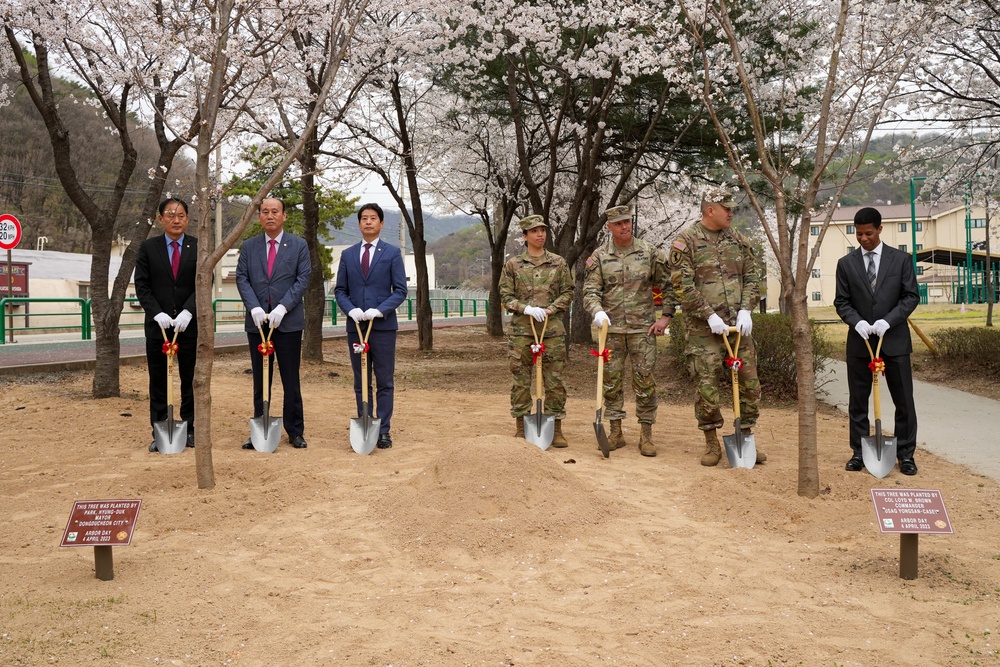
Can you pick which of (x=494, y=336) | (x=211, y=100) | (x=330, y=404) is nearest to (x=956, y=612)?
(x=211, y=100)

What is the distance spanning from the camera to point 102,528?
3869 mm

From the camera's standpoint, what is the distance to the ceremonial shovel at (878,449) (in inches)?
235

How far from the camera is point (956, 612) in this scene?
11.8 ft

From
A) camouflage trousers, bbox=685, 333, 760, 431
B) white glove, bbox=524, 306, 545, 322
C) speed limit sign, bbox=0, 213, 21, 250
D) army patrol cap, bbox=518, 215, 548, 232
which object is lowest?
camouflage trousers, bbox=685, 333, 760, 431

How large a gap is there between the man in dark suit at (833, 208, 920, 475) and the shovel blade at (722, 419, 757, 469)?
2.18 ft

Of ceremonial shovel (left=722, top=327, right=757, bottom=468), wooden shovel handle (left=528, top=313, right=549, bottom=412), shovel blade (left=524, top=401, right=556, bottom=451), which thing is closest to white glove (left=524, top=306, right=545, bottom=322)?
wooden shovel handle (left=528, top=313, right=549, bottom=412)

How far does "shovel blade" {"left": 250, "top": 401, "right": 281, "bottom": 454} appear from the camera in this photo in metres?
6.75

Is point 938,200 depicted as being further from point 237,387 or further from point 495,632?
point 495,632

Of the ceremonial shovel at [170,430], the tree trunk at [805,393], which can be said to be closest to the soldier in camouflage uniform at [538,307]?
the tree trunk at [805,393]

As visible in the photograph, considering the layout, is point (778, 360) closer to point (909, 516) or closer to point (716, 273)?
point (716, 273)

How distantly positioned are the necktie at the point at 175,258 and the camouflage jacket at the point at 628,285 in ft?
10.7

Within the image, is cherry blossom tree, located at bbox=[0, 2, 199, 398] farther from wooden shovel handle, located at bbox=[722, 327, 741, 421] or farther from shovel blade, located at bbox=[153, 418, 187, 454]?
wooden shovel handle, located at bbox=[722, 327, 741, 421]

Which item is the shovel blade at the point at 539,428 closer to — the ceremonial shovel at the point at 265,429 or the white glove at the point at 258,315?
the ceremonial shovel at the point at 265,429

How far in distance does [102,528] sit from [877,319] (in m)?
5.25
